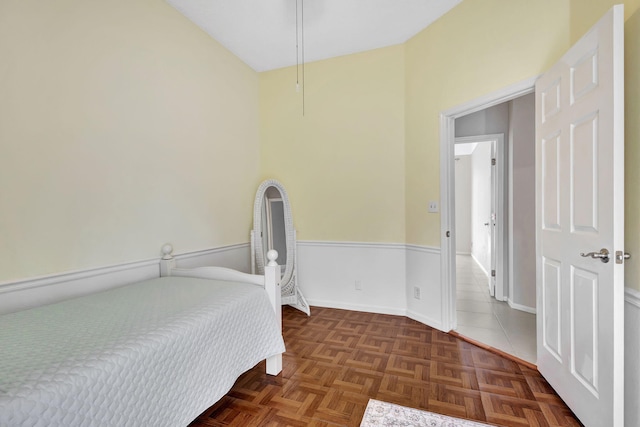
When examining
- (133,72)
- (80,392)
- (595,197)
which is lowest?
(80,392)

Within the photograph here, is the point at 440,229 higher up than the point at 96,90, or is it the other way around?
the point at 96,90

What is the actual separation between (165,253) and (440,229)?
89.3 inches

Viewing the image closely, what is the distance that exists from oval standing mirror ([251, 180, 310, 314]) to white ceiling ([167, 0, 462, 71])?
1391 mm

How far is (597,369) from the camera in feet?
4.62

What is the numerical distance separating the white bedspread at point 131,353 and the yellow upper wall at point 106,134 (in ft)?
1.37

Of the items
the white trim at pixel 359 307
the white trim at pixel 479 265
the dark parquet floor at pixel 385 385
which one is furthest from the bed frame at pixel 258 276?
the white trim at pixel 479 265

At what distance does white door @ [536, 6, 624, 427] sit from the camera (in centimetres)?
130

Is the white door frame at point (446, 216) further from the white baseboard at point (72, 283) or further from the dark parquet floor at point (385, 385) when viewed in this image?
the white baseboard at point (72, 283)

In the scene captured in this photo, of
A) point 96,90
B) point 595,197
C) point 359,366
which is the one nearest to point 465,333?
point 359,366

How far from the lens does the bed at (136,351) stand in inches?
35.0

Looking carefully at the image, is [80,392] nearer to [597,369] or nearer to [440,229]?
[597,369]

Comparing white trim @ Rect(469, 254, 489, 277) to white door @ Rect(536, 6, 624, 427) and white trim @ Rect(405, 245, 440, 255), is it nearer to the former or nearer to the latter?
white trim @ Rect(405, 245, 440, 255)

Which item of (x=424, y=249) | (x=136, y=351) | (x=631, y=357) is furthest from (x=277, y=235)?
(x=631, y=357)

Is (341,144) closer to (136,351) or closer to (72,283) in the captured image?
(72,283)
